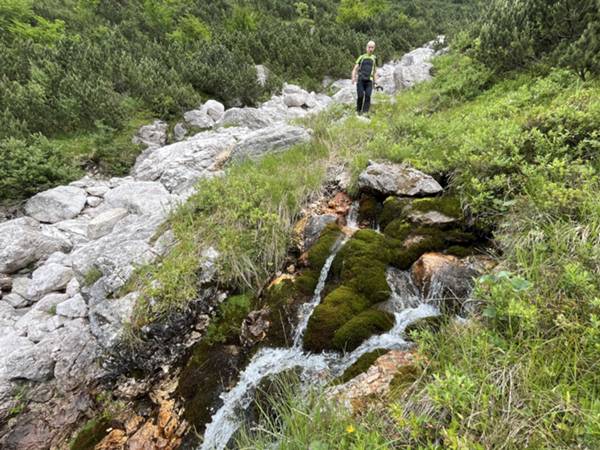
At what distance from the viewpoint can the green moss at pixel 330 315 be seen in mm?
3164

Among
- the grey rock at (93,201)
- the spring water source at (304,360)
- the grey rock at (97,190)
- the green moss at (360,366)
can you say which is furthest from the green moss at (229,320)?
the grey rock at (97,190)

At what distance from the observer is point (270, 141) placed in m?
6.91

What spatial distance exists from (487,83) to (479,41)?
923 mm

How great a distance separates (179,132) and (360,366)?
9890mm

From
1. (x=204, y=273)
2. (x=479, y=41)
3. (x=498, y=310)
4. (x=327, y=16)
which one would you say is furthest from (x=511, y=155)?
(x=327, y=16)

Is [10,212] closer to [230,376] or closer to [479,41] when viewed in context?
[230,376]

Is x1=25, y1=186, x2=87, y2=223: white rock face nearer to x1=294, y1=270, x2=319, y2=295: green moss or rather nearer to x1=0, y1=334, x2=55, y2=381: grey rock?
x1=0, y1=334, x2=55, y2=381: grey rock

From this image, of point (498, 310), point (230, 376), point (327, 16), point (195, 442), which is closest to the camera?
point (498, 310)

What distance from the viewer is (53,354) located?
3930 mm

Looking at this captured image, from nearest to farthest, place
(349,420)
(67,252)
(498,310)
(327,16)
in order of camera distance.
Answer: (349,420) → (498,310) → (67,252) → (327,16)

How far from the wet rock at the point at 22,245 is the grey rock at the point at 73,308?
6.62 ft

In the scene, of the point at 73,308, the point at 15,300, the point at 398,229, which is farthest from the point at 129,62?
the point at 398,229

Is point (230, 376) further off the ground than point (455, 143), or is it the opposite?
point (455, 143)

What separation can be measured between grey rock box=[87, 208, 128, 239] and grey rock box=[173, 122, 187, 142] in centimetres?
446
